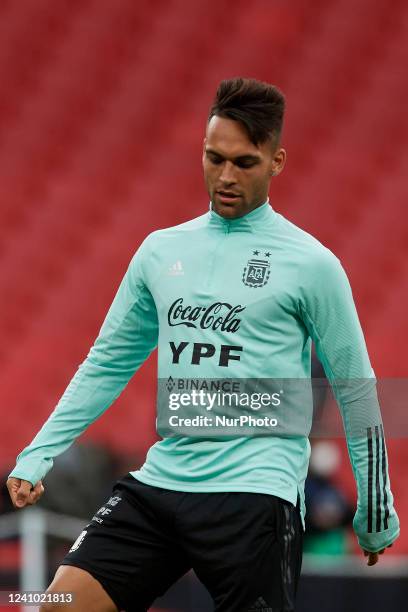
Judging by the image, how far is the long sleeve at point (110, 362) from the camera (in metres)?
2.88

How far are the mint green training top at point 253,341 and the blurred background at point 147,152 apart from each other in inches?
197

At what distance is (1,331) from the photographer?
28.6ft

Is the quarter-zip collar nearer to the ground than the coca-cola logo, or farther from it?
farther from it

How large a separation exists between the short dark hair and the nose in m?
0.07

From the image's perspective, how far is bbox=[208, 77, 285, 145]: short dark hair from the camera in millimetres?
2734

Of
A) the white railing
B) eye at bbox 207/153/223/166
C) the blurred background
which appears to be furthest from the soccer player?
the blurred background

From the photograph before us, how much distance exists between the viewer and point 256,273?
108 inches

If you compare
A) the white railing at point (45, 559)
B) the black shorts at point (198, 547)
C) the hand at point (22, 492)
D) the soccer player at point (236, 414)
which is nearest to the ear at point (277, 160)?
the soccer player at point (236, 414)

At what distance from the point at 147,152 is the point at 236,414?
708 cm

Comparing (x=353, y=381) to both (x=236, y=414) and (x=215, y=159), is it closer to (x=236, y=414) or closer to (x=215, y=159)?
(x=236, y=414)

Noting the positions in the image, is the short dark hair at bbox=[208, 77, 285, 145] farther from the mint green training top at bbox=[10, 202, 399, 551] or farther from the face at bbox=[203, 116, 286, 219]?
the mint green training top at bbox=[10, 202, 399, 551]

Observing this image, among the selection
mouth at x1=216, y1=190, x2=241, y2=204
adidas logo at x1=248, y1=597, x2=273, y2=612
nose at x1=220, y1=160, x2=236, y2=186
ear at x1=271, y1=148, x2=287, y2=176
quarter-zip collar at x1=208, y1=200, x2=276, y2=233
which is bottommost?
adidas logo at x1=248, y1=597, x2=273, y2=612

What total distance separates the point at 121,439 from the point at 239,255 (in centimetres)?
524

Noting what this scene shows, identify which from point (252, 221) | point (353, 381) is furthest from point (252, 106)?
point (353, 381)
